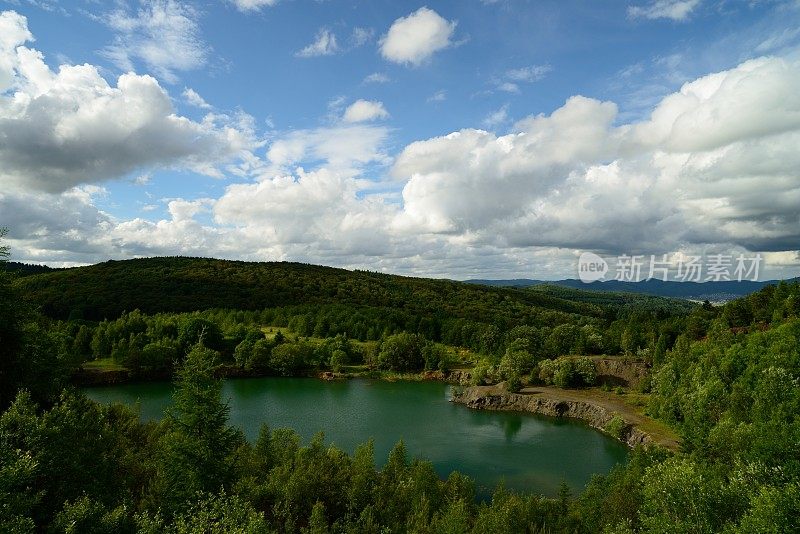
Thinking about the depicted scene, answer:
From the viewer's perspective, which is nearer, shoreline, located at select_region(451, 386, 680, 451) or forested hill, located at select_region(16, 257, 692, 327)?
shoreline, located at select_region(451, 386, 680, 451)

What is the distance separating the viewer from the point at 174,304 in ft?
374

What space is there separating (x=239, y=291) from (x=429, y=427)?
9210 centimetres

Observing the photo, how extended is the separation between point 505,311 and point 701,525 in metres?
132

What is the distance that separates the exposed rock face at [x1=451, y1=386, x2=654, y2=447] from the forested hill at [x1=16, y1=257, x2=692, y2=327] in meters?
49.0

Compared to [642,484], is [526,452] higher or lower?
lower

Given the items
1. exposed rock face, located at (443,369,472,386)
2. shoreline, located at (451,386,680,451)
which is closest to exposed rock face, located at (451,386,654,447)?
shoreline, located at (451,386,680,451)

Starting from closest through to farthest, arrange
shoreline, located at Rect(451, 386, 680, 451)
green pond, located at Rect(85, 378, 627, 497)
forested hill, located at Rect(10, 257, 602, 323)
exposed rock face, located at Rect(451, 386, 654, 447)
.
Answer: green pond, located at Rect(85, 378, 627, 497)
shoreline, located at Rect(451, 386, 680, 451)
exposed rock face, located at Rect(451, 386, 654, 447)
forested hill, located at Rect(10, 257, 602, 323)

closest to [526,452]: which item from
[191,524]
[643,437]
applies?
[643,437]

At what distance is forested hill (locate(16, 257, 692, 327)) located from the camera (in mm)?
110050

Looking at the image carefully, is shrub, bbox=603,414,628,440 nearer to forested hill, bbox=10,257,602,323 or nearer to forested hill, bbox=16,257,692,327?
forested hill, bbox=16,257,692,327

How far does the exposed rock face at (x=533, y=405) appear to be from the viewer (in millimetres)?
55250

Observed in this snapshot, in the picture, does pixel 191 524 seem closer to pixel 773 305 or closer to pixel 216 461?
pixel 216 461

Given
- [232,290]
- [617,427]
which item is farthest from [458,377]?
[232,290]

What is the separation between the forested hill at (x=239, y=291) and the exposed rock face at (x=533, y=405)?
1929 inches
